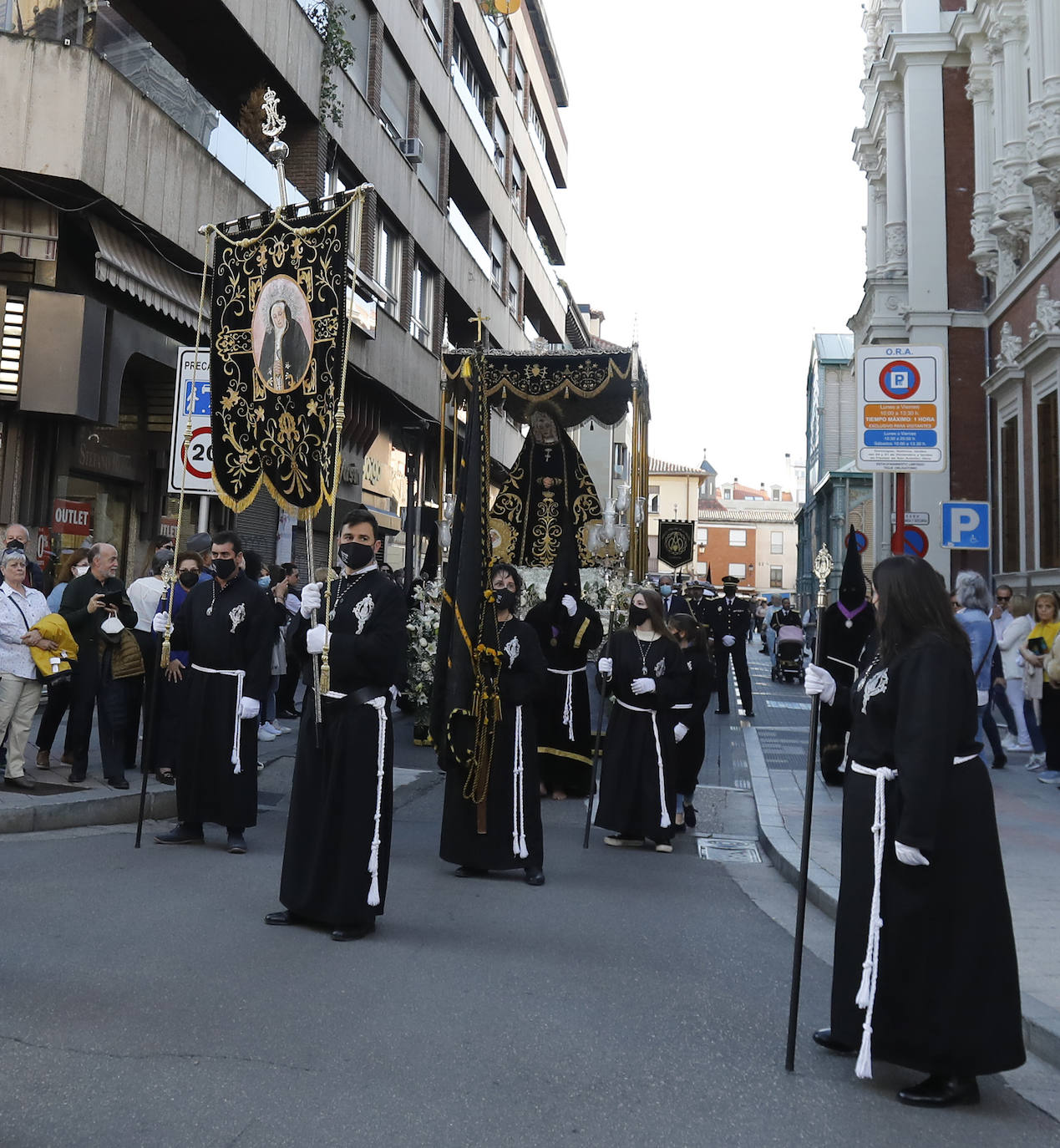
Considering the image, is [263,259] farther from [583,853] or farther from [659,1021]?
[659,1021]

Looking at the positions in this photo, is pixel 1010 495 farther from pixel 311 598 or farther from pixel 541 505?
pixel 311 598

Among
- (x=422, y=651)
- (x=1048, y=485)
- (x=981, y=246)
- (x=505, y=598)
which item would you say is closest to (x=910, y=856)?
(x=505, y=598)

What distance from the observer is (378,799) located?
5.99 m

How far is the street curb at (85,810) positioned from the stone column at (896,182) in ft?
84.1

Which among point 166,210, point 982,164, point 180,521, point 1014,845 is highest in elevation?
point 982,164

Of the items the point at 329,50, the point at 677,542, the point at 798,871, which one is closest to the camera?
the point at 798,871

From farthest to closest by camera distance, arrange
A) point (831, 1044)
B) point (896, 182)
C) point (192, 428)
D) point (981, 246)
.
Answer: point (896, 182), point (981, 246), point (192, 428), point (831, 1044)

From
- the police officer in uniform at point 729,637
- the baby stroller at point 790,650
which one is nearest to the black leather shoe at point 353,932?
the police officer in uniform at point 729,637

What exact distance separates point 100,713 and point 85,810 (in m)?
1.28

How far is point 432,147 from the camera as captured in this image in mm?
26750

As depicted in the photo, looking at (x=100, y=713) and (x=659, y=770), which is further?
(x=100, y=713)

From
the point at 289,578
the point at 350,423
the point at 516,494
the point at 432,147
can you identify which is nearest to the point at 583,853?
the point at 289,578

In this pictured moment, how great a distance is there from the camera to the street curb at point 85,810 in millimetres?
7777

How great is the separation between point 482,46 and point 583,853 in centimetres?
2704
